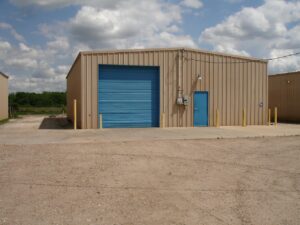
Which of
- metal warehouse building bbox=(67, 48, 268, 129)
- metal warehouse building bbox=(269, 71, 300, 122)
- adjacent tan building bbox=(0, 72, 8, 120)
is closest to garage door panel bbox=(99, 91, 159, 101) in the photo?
metal warehouse building bbox=(67, 48, 268, 129)

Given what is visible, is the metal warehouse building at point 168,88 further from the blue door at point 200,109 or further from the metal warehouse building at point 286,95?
the metal warehouse building at point 286,95

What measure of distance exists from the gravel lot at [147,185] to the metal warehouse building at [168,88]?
750 cm

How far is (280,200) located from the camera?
6094 millimetres

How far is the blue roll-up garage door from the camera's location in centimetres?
1894

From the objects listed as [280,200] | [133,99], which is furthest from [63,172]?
[133,99]

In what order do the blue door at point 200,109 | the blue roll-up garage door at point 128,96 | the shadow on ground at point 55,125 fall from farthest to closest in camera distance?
the shadow on ground at point 55,125 < the blue door at point 200,109 < the blue roll-up garage door at point 128,96

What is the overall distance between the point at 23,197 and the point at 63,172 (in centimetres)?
186

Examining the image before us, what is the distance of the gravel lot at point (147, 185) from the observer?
5203 mm

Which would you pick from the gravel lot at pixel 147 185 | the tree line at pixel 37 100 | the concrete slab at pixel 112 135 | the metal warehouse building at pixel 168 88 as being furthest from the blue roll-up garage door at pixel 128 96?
the tree line at pixel 37 100

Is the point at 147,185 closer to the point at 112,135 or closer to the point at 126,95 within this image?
the point at 112,135

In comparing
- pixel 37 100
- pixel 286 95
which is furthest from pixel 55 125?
pixel 37 100

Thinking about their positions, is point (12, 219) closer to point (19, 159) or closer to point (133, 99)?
point (19, 159)

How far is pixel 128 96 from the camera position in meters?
19.5

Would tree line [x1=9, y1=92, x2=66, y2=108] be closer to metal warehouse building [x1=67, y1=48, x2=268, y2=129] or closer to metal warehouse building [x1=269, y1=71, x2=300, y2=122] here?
metal warehouse building [x1=269, y1=71, x2=300, y2=122]
